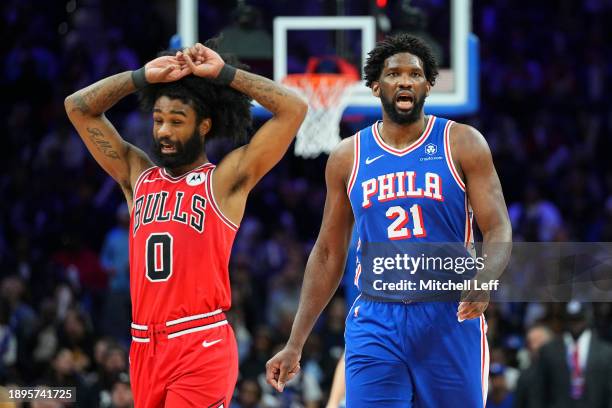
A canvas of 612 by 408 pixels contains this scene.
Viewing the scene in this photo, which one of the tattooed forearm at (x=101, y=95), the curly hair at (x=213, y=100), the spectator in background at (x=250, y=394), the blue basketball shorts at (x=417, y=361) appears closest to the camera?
the blue basketball shorts at (x=417, y=361)

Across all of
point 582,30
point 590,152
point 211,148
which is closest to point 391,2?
point 211,148

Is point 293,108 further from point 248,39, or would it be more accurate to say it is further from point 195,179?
point 248,39

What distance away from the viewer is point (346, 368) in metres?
5.82

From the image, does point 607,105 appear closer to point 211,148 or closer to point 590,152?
point 590,152

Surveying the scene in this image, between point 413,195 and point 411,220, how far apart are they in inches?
5.0

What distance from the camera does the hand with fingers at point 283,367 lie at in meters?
6.05

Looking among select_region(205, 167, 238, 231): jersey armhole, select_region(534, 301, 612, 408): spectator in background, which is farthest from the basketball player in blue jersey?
select_region(534, 301, 612, 408): spectator in background

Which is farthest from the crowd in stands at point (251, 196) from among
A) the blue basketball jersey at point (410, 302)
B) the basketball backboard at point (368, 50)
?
the blue basketball jersey at point (410, 302)

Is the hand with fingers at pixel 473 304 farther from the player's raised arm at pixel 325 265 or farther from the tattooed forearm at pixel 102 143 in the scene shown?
the tattooed forearm at pixel 102 143

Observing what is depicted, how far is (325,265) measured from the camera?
6191 mm

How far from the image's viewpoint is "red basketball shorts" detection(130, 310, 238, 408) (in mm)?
5684

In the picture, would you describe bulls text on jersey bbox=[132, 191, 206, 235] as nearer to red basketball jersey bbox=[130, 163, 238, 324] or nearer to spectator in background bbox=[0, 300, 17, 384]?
red basketball jersey bbox=[130, 163, 238, 324]

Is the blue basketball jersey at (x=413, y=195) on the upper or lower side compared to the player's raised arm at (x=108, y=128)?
lower

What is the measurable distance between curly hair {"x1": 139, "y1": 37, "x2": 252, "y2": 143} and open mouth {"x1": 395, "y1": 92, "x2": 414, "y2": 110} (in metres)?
0.99
